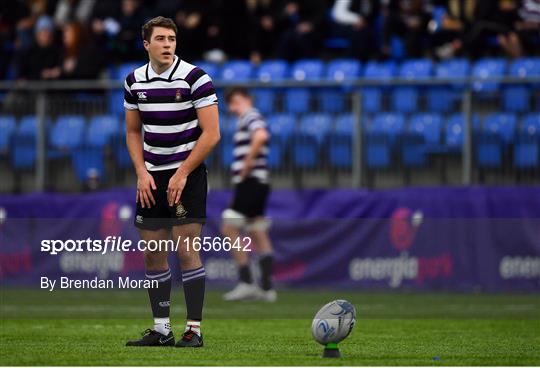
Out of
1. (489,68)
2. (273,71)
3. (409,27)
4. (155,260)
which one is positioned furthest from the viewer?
(273,71)

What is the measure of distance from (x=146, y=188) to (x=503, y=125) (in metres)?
8.65

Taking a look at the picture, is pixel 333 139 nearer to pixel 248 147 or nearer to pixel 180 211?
pixel 248 147

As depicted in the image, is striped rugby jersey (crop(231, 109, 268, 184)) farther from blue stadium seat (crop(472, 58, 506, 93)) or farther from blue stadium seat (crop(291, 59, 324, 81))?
blue stadium seat (crop(291, 59, 324, 81))

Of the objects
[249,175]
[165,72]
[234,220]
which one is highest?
[165,72]

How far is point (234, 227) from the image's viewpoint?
52.7 feet

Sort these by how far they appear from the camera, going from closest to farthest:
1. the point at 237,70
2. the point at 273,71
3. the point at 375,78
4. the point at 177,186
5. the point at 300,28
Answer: the point at 177,186
the point at 375,78
the point at 273,71
the point at 237,70
the point at 300,28

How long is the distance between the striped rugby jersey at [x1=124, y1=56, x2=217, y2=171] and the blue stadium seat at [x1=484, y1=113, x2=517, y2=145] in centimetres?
829

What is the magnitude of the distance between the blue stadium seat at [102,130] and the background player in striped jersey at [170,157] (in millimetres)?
8751

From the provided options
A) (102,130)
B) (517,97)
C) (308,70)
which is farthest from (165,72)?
(308,70)

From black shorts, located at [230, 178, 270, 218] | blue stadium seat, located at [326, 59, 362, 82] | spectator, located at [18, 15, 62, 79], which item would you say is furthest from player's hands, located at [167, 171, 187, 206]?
spectator, located at [18, 15, 62, 79]

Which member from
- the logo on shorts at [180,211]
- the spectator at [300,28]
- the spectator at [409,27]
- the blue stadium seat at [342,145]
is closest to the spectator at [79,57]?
the spectator at [300,28]

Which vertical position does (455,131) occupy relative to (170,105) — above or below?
below

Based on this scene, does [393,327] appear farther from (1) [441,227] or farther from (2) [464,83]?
(2) [464,83]

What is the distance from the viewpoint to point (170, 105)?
381 inches
